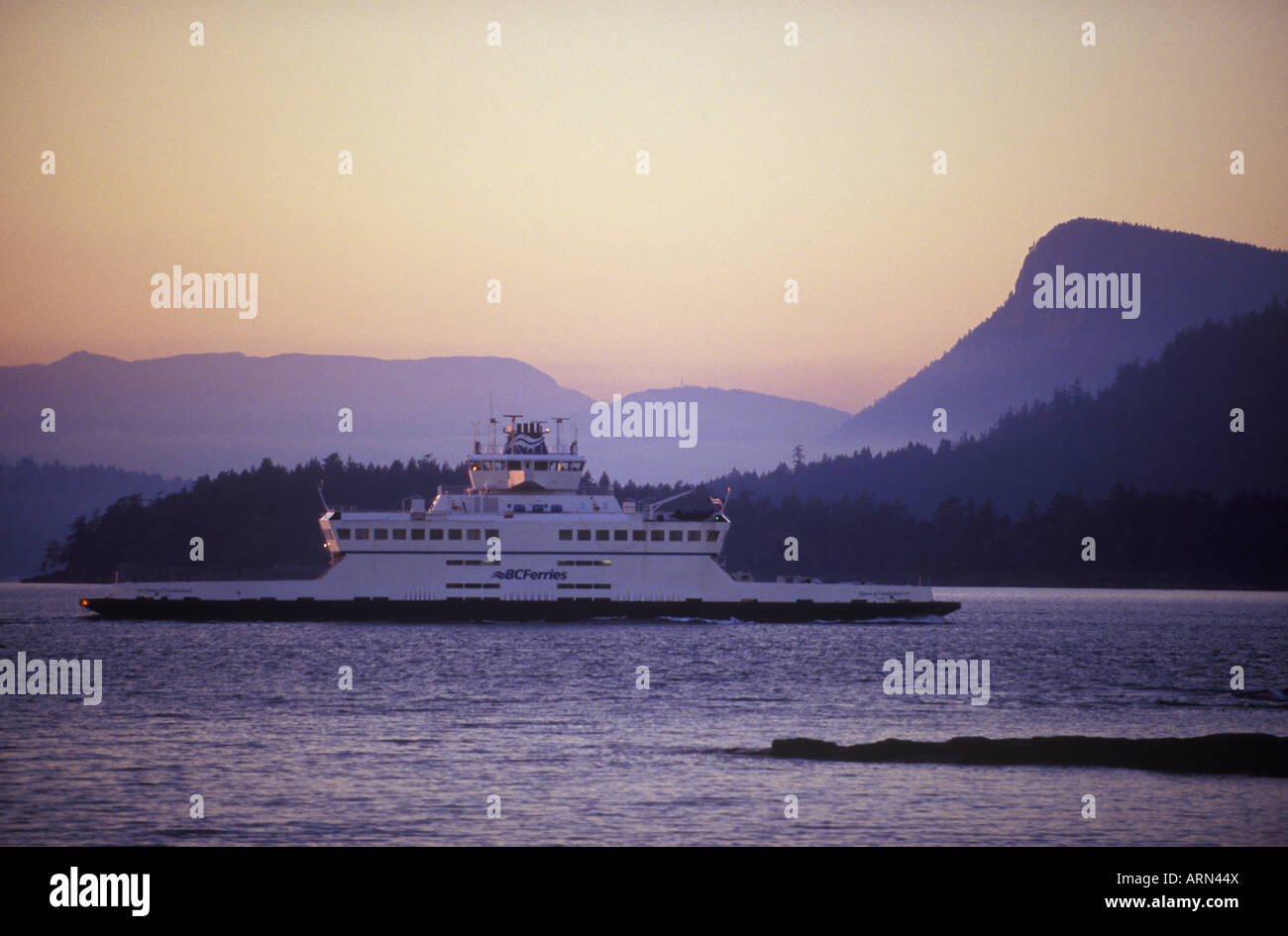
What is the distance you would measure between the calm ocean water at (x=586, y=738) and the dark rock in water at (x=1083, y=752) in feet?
2.24

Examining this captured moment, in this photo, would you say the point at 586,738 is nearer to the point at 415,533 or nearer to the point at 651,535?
the point at 651,535

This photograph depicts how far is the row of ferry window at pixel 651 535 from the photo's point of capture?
205ft

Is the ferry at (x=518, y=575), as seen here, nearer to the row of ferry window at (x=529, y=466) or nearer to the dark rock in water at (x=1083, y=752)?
the row of ferry window at (x=529, y=466)

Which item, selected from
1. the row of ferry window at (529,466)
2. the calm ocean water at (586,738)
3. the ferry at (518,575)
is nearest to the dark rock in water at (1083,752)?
the calm ocean water at (586,738)

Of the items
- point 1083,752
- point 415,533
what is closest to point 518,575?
point 415,533

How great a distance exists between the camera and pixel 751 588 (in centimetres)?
6412

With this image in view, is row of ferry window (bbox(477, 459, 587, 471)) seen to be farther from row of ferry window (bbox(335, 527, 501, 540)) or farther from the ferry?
row of ferry window (bbox(335, 527, 501, 540))

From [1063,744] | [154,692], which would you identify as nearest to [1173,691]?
[1063,744]

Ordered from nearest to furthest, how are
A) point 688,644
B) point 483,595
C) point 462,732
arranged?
1. point 462,732
2. point 688,644
3. point 483,595

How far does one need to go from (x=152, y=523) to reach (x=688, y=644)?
13746 cm

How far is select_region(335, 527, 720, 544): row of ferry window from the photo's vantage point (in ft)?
203

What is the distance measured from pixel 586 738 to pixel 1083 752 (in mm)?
10813
